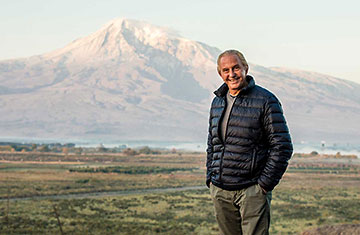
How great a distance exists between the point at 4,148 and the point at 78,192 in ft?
203

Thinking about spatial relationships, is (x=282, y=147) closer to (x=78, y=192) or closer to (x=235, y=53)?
(x=235, y=53)

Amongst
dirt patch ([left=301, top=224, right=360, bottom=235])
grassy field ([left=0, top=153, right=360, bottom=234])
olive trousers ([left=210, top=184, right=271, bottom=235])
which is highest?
olive trousers ([left=210, top=184, right=271, bottom=235])

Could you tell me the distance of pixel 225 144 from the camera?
14.3 feet

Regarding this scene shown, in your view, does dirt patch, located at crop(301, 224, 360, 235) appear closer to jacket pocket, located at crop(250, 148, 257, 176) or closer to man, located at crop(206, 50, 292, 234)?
man, located at crop(206, 50, 292, 234)

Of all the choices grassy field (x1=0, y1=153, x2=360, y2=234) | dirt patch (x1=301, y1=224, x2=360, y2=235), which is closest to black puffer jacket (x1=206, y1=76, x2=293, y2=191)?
dirt patch (x1=301, y1=224, x2=360, y2=235)

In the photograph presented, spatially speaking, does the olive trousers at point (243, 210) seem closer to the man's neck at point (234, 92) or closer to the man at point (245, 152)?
the man at point (245, 152)

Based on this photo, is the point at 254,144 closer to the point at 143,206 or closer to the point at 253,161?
the point at 253,161

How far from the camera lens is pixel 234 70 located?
14.6 ft

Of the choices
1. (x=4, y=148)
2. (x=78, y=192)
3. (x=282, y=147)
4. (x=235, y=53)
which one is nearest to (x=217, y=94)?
(x=235, y=53)

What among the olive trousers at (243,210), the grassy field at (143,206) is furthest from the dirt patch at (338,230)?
the grassy field at (143,206)

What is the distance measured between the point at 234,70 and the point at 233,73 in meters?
0.02

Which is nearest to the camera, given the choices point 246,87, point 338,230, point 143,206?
point 246,87

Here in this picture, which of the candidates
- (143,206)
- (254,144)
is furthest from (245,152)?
(143,206)

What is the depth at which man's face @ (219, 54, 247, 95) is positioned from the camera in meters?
4.41
